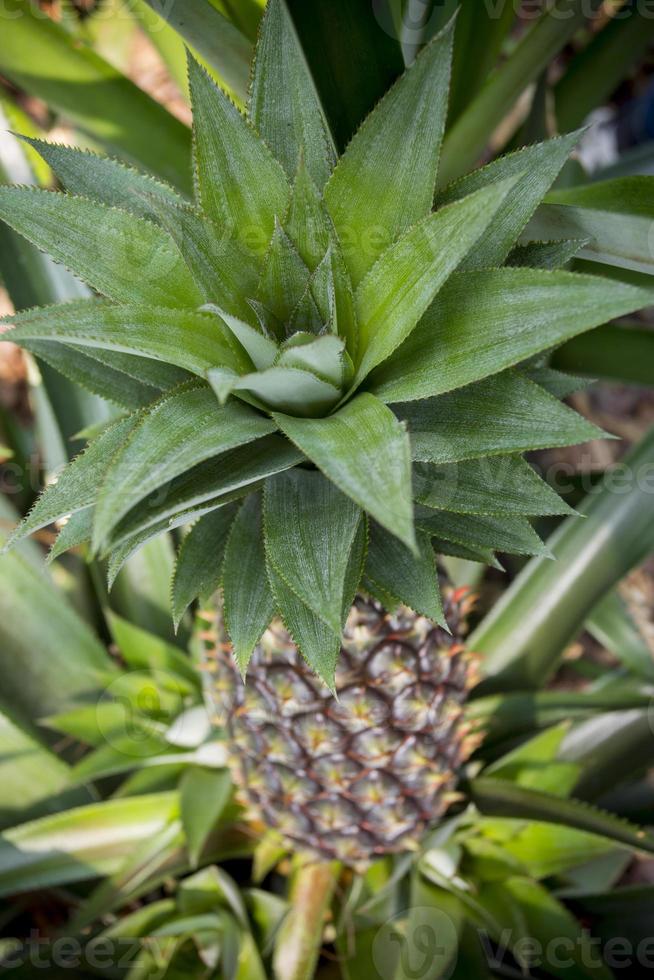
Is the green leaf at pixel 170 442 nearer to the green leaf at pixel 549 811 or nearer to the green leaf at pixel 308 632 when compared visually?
the green leaf at pixel 308 632

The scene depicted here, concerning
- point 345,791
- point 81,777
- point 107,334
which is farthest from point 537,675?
point 107,334

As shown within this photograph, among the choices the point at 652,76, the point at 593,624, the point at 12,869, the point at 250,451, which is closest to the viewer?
the point at 250,451

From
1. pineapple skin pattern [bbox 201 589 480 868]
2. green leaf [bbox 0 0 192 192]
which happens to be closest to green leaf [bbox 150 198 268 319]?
pineapple skin pattern [bbox 201 589 480 868]

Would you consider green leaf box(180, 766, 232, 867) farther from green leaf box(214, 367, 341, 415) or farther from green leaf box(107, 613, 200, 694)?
green leaf box(214, 367, 341, 415)

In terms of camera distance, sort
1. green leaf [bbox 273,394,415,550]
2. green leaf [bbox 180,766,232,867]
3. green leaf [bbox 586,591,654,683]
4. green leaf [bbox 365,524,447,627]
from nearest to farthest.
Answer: green leaf [bbox 273,394,415,550]
green leaf [bbox 365,524,447,627]
green leaf [bbox 180,766,232,867]
green leaf [bbox 586,591,654,683]

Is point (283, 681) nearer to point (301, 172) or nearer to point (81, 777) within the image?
point (81, 777)

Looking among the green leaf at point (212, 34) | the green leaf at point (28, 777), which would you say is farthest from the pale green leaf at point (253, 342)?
the green leaf at point (28, 777)
